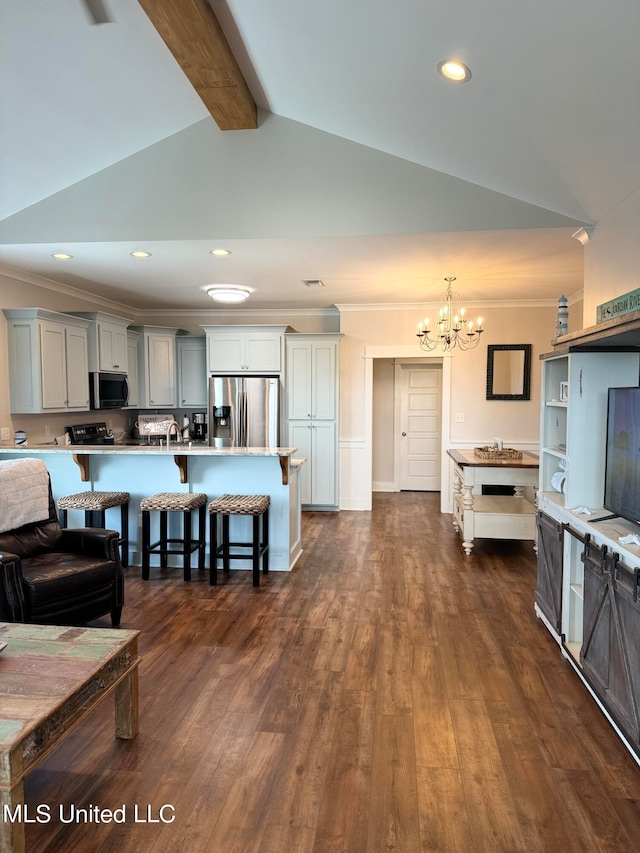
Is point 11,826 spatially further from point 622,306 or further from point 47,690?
point 622,306

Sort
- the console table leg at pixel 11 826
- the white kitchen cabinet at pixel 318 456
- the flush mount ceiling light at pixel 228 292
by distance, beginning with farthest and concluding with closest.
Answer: the white kitchen cabinet at pixel 318 456, the flush mount ceiling light at pixel 228 292, the console table leg at pixel 11 826

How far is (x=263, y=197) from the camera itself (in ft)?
12.2

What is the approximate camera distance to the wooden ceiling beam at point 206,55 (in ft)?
7.82

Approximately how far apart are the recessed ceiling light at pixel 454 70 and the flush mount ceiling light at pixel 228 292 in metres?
3.21

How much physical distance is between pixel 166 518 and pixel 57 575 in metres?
1.36

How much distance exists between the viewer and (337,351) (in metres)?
6.43

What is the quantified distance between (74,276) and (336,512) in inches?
154

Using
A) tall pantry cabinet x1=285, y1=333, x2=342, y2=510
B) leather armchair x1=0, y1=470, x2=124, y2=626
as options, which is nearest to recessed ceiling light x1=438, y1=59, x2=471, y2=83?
leather armchair x1=0, y1=470, x2=124, y2=626

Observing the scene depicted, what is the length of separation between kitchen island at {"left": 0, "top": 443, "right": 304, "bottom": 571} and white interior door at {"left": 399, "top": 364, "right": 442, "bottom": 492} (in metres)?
3.78

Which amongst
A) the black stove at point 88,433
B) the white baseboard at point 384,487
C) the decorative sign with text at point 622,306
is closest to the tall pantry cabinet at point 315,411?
the white baseboard at point 384,487

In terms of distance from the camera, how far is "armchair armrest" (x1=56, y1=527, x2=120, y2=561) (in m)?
3.26

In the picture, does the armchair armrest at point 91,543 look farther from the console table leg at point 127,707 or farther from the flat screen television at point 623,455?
the flat screen television at point 623,455

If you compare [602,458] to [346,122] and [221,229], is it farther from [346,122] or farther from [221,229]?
[221,229]

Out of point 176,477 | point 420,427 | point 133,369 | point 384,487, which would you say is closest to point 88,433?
point 133,369
